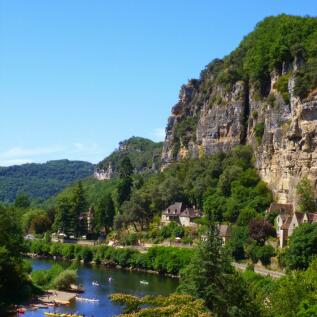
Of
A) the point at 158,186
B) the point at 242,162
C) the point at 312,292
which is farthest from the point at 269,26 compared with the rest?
the point at 312,292

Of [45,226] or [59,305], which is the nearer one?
[59,305]

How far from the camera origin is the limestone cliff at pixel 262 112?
74.1m

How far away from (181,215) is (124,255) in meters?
13.0

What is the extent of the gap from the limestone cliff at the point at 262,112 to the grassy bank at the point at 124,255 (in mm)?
15826

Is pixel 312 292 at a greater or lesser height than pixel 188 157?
lesser

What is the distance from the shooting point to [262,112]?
291ft

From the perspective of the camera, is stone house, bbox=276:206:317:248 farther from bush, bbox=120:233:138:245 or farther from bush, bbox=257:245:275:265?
bush, bbox=120:233:138:245

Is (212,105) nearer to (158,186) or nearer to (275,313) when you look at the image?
(158,186)

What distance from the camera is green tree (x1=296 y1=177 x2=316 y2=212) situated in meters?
69.2

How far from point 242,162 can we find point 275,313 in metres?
56.9

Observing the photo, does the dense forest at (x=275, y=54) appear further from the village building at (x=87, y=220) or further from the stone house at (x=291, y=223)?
the village building at (x=87, y=220)

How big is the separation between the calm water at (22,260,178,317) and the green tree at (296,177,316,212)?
17.3m

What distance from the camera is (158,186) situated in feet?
314

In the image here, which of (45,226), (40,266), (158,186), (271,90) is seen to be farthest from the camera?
(45,226)
